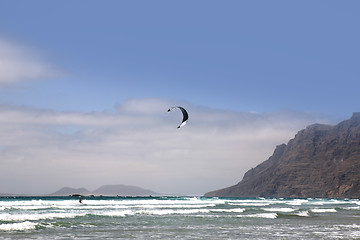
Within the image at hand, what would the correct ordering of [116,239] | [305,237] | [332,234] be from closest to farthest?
1. [116,239]
2. [305,237]
3. [332,234]

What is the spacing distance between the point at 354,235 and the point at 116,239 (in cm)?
1213

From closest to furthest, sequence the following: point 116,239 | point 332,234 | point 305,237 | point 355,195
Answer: point 116,239 < point 305,237 < point 332,234 < point 355,195

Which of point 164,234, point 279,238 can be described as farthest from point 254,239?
point 164,234

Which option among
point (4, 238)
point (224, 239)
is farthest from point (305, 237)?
point (4, 238)

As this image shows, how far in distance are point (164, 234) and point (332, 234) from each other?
889cm

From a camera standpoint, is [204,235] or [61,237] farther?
[204,235]

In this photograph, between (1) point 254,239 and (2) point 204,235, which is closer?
(1) point 254,239

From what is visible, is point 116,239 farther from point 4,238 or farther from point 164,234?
point 4,238

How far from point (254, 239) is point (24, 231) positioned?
1213 cm

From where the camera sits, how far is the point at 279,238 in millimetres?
19578

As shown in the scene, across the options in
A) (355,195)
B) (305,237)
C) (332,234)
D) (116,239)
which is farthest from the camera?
(355,195)

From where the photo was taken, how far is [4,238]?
61.4ft

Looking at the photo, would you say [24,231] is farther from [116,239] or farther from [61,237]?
[116,239]

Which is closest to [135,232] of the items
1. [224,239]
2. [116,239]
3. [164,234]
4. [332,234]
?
[164,234]
